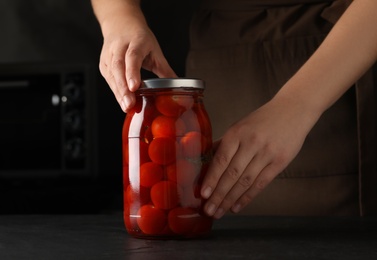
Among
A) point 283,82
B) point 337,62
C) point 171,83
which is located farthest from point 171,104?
point 283,82

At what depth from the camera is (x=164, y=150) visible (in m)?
0.78

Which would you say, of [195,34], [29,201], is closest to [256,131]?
[195,34]

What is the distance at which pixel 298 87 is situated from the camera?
92cm

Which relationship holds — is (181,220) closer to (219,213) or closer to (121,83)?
(219,213)

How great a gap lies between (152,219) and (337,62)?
34 cm

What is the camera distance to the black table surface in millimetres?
682

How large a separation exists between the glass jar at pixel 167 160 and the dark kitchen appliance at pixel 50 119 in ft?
4.81

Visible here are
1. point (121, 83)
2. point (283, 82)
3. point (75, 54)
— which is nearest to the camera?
point (121, 83)

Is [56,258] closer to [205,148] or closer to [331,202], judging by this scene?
[205,148]

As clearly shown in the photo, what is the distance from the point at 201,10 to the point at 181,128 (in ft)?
2.40

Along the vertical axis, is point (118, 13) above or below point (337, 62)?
above

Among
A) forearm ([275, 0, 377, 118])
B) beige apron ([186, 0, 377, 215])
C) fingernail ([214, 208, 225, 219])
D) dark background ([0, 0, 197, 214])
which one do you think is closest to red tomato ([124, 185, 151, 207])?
fingernail ([214, 208, 225, 219])

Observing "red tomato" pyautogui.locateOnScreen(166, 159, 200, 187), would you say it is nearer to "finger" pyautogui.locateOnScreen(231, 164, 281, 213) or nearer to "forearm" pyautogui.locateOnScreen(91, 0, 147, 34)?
"finger" pyautogui.locateOnScreen(231, 164, 281, 213)

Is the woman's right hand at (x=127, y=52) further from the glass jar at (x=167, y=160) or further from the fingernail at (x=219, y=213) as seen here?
the fingernail at (x=219, y=213)
